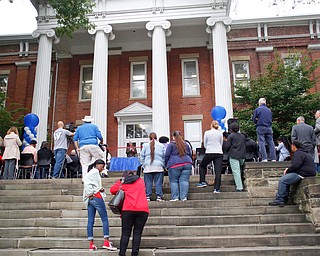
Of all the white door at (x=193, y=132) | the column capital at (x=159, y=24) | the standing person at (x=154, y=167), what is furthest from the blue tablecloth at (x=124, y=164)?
the column capital at (x=159, y=24)

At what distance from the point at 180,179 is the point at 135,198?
2537 millimetres

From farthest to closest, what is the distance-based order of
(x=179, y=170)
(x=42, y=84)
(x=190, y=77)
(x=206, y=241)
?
(x=190, y=77)
(x=42, y=84)
(x=179, y=170)
(x=206, y=241)

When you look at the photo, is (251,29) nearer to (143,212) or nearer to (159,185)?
(159,185)

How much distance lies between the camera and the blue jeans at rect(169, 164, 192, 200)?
765cm

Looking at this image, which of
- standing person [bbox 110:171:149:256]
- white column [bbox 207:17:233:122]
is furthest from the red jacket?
white column [bbox 207:17:233:122]

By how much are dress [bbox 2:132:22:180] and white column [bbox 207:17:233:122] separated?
9024 millimetres

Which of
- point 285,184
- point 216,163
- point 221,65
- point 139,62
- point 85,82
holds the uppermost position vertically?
point 139,62

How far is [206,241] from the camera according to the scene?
A: 603cm

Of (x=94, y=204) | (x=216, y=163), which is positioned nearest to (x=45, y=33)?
(x=216, y=163)

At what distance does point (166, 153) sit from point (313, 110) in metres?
10.3

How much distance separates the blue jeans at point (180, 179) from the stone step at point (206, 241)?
4.99 ft

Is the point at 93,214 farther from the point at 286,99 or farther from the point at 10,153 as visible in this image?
the point at 286,99

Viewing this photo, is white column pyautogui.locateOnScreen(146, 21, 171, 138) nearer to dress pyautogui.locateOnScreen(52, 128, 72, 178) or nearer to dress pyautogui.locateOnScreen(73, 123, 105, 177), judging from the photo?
dress pyautogui.locateOnScreen(52, 128, 72, 178)

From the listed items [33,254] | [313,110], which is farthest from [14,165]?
[313,110]
